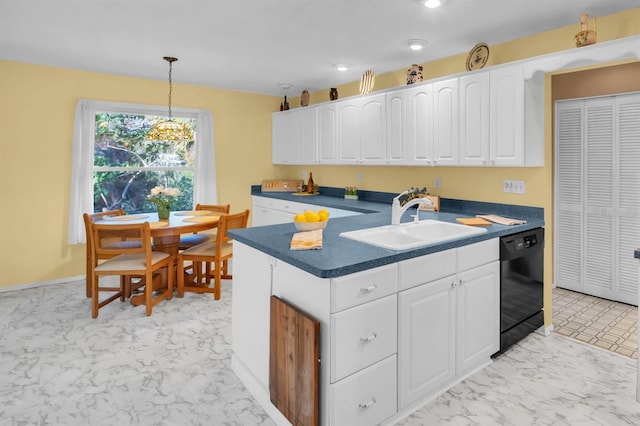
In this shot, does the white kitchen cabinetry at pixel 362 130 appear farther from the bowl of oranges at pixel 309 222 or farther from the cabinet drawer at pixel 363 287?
the cabinet drawer at pixel 363 287

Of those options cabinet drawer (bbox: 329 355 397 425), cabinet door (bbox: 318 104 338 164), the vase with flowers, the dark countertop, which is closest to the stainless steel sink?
the dark countertop

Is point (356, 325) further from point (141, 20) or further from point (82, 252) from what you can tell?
point (82, 252)

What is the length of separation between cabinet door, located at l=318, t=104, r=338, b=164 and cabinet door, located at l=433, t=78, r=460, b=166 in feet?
4.80

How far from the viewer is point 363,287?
1.77m

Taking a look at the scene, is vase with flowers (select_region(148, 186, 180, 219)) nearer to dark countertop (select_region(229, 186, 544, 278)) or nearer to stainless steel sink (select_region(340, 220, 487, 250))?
dark countertop (select_region(229, 186, 544, 278))

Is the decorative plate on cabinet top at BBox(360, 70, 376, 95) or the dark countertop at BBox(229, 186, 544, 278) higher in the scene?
the decorative plate on cabinet top at BBox(360, 70, 376, 95)

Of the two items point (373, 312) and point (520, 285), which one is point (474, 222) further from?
point (373, 312)

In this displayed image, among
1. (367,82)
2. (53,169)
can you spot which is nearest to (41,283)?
(53,169)

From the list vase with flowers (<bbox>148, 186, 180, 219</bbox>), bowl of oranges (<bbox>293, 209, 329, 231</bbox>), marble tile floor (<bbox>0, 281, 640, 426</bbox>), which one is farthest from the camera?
vase with flowers (<bbox>148, 186, 180, 219</bbox>)

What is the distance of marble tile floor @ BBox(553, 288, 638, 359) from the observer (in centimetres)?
288

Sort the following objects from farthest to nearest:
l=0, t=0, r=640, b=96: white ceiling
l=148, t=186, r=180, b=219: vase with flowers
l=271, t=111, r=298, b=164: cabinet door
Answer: l=271, t=111, r=298, b=164: cabinet door, l=148, t=186, r=180, b=219: vase with flowers, l=0, t=0, r=640, b=96: white ceiling

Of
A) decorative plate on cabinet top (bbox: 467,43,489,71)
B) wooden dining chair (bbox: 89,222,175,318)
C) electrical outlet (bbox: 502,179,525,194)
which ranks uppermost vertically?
decorative plate on cabinet top (bbox: 467,43,489,71)

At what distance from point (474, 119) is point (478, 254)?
130cm

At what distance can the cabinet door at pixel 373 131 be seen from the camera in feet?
13.2
